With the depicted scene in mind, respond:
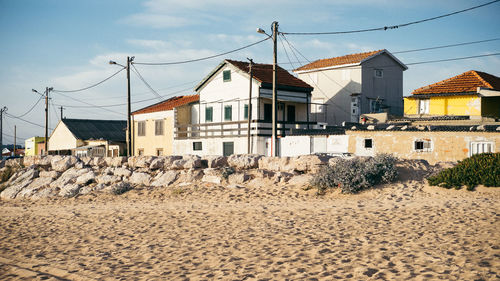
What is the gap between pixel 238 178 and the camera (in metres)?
17.6

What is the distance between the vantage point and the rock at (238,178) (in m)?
17.5

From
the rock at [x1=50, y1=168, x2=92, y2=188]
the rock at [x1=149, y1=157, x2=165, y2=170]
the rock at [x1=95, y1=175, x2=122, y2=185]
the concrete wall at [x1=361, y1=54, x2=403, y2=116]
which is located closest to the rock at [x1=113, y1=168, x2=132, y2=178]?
the rock at [x1=95, y1=175, x2=122, y2=185]

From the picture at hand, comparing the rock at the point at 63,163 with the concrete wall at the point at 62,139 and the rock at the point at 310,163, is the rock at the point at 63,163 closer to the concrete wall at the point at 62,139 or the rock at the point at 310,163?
the rock at the point at 310,163

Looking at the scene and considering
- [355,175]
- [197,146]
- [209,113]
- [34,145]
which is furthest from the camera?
[34,145]

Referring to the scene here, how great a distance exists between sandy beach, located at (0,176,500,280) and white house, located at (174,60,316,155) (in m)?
16.0

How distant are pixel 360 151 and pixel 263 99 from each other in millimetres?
10486

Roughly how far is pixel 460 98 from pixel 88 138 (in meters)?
42.0

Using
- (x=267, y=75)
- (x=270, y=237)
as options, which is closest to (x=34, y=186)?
(x=267, y=75)

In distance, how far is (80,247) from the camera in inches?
413

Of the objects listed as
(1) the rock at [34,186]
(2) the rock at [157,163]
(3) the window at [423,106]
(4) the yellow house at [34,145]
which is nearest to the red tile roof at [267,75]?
(3) the window at [423,106]

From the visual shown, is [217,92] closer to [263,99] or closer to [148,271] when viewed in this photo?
[263,99]

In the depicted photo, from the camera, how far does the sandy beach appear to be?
754 cm

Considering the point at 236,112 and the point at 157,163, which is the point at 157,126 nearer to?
the point at 236,112

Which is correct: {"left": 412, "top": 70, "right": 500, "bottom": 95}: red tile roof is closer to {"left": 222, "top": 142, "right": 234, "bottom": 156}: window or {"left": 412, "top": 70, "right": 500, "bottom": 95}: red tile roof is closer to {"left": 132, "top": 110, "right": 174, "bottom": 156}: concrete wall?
{"left": 222, "top": 142, "right": 234, "bottom": 156}: window
